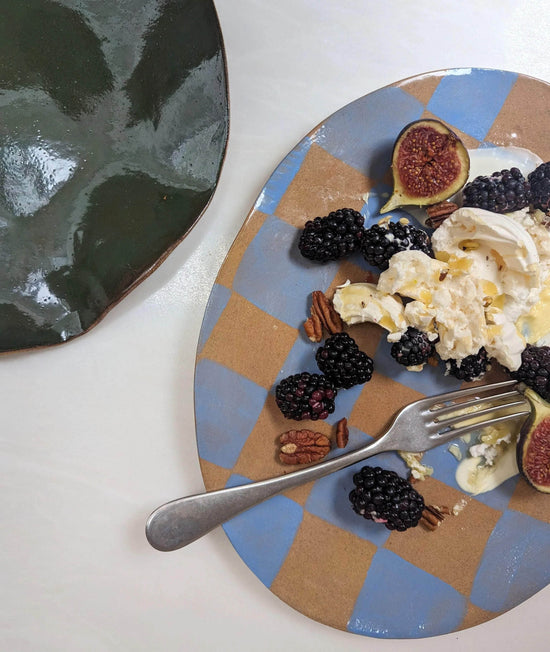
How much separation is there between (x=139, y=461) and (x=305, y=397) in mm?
469

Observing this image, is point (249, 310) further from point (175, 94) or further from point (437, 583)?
point (437, 583)

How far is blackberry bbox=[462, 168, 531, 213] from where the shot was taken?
123 cm

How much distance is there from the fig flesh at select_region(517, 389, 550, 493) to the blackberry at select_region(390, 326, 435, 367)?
0.30 meters

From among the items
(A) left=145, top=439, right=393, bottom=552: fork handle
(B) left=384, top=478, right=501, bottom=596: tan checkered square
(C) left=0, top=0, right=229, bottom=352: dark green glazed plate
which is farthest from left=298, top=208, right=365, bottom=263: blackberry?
(B) left=384, top=478, right=501, bottom=596: tan checkered square

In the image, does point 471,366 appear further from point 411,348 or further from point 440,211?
point 440,211

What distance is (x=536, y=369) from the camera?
1251 millimetres

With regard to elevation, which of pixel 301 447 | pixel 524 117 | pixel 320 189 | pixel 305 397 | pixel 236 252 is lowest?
pixel 301 447

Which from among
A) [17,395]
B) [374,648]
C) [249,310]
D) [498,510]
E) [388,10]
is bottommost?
[374,648]

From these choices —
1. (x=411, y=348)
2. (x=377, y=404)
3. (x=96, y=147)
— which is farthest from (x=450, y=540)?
(x=96, y=147)

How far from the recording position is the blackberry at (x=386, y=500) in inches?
46.6

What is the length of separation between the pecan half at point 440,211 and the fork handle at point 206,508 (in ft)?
1.99

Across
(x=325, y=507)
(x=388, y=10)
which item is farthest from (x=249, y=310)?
(x=388, y=10)

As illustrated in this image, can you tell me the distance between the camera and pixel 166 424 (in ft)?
4.48

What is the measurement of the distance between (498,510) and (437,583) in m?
0.22
